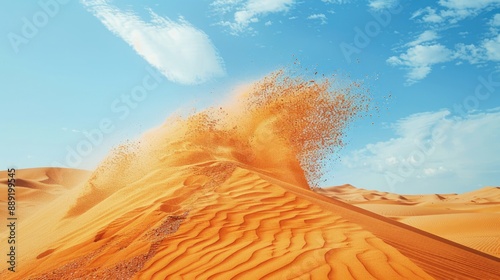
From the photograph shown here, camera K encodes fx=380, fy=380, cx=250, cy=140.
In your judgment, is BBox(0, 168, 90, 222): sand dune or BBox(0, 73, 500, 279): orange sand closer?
BBox(0, 73, 500, 279): orange sand

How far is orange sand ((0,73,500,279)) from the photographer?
4203mm

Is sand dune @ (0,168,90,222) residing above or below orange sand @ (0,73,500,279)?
above

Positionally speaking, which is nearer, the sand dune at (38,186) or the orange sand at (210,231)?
the orange sand at (210,231)

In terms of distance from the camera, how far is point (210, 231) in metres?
5.30

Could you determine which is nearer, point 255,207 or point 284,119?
point 255,207

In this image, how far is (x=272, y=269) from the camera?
13.1ft

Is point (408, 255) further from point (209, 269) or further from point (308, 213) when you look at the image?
point (209, 269)

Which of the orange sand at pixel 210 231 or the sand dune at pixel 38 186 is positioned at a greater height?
the sand dune at pixel 38 186

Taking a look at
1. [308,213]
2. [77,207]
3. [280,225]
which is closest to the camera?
[280,225]

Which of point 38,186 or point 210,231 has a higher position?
point 38,186

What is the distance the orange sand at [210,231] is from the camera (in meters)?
4.20

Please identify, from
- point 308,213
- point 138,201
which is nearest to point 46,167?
point 138,201

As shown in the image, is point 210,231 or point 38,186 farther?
point 38,186

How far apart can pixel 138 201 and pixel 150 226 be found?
165 cm
